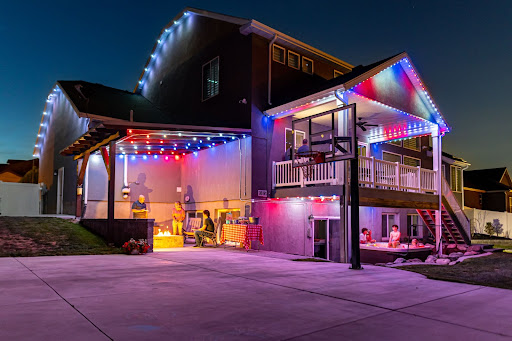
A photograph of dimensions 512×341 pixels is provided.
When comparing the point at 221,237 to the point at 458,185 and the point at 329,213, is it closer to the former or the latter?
the point at 329,213

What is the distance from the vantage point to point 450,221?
18.7m

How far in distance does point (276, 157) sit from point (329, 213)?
3.15 metres

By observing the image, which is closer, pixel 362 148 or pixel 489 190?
pixel 362 148

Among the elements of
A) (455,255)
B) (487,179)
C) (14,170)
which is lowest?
(455,255)

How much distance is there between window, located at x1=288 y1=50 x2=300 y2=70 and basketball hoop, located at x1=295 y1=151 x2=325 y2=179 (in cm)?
536

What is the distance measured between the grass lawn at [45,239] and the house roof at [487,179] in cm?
3947

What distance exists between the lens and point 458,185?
1172 inches

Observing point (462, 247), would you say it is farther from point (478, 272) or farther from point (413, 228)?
point (478, 272)

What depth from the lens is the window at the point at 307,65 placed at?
18547mm

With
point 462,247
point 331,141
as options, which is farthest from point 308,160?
point 462,247

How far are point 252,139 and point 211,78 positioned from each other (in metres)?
4.61

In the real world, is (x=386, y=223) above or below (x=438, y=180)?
below

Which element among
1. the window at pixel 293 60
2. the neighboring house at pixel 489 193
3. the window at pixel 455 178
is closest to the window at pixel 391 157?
the window at pixel 293 60

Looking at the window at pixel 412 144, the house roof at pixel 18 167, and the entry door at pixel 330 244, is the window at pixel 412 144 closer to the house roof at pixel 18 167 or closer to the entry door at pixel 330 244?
the entry door at pixel 330 244
